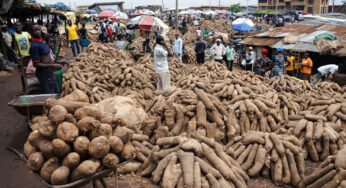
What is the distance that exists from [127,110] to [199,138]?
2180mm

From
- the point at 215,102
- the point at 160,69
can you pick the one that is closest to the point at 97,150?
the point at 215,102

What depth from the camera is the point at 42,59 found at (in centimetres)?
669

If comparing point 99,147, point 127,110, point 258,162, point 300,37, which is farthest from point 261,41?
point 99,147

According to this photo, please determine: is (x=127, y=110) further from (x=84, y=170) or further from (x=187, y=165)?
(x=84, y=170)

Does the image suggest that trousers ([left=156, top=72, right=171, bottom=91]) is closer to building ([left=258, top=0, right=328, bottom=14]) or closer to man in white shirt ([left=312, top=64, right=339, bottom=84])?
man in white shirt ([left=312, top=64, right=339, bottom=84])

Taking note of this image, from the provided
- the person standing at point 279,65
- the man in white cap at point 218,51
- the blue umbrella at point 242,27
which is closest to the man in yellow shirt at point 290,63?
the person standing at point 279,65

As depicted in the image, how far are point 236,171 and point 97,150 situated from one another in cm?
264

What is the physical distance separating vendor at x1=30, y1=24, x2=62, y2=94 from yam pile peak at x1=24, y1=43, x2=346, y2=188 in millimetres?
1107

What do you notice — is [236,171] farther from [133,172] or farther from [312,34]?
[312,34]

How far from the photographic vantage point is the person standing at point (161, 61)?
28.5ft

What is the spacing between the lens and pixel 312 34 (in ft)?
Result: 56.2

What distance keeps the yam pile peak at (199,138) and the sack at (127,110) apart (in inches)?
6.0

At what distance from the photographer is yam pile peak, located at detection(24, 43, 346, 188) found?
10.9 feet

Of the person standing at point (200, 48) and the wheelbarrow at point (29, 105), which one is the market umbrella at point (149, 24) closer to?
the person standing at point (200, 48)
